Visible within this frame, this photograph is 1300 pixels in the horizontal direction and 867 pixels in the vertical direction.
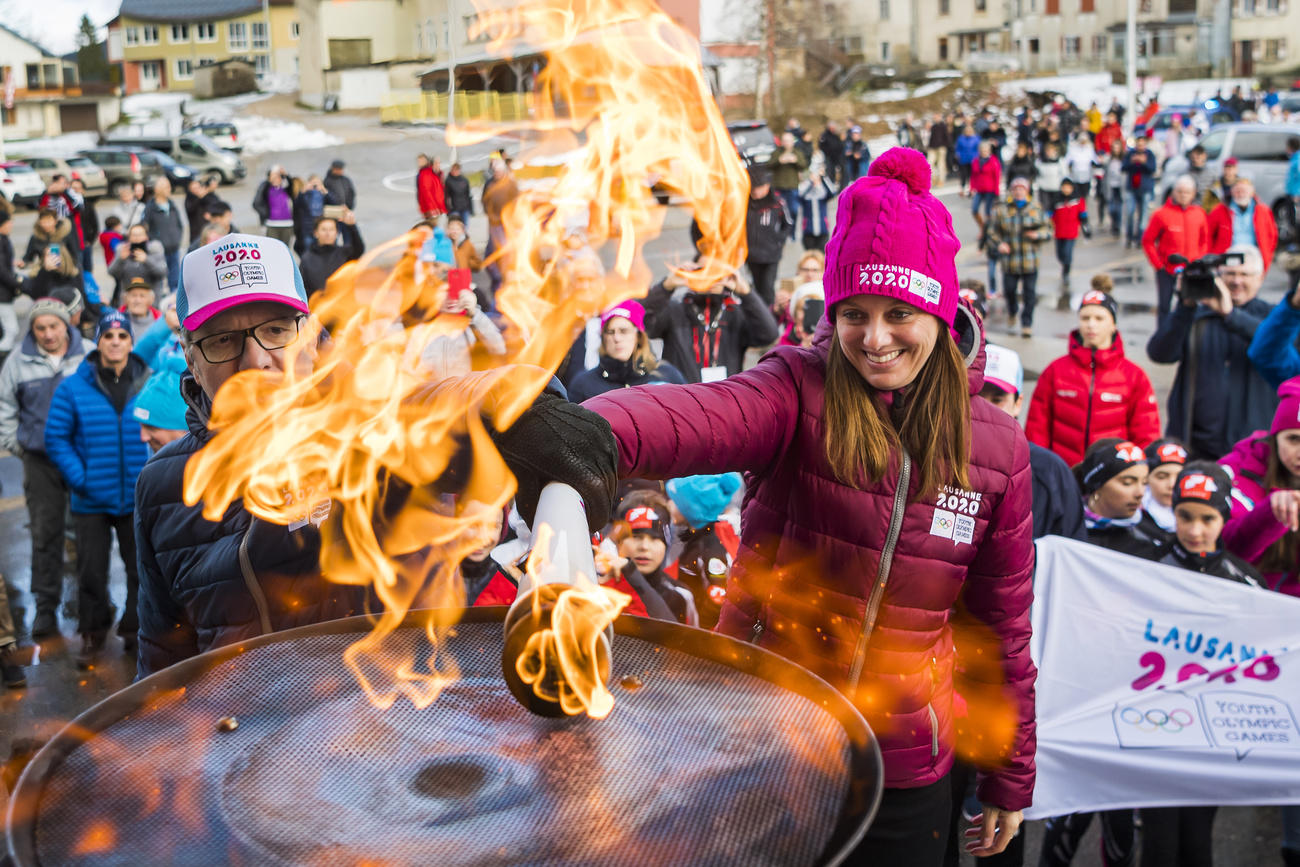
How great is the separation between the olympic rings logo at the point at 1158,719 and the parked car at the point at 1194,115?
91.5 ft

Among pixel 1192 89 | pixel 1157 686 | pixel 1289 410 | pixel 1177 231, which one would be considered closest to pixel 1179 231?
pixel 1177 231

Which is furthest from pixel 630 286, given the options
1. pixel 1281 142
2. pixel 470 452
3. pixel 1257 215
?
pixel 1281 142

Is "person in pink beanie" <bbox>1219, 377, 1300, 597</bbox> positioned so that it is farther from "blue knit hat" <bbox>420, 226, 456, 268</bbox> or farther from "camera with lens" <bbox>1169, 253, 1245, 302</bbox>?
"blue knit hat" <bbox>420, 226, 456, 268</bbox>

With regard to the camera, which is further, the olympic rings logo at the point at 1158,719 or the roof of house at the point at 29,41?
the roof of house at the point at 29,41

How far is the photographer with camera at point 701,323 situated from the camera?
887cm

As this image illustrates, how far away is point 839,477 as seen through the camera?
2572 mm

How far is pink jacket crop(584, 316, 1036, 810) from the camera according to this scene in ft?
8.51

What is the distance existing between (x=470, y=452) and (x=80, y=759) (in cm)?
71

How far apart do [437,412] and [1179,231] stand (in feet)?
48.8

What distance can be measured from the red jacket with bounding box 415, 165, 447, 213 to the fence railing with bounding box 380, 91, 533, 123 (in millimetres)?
1409

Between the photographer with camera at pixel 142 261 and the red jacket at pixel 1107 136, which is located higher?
the red jacket at pixel 1107 136

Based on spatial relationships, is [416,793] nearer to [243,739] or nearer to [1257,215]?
[243,739]

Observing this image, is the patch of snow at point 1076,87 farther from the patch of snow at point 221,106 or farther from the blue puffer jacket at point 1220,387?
the blue puffer jacket at point 1220,387

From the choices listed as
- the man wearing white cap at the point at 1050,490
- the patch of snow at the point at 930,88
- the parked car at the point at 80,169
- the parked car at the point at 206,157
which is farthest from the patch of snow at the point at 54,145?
the man wearing white cap at the point at 1050,490
